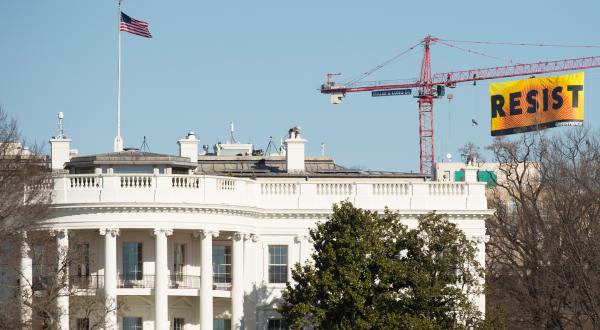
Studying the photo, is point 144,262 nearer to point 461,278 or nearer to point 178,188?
point 178,188

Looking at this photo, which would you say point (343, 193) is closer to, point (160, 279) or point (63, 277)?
point (160, 279)

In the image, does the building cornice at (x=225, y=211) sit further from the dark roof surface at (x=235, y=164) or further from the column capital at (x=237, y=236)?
the dark roof surface at (x=235, y=164)

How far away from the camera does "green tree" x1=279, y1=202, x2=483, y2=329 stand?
Result: 101375 millimetres

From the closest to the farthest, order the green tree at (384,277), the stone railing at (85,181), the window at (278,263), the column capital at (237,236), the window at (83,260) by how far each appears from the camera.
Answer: the green tree at (384,277)
the window at (83,260)
the stone railing at (85,181)
the column capital at (237,236)
the window at (278,263)

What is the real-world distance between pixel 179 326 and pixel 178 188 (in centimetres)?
781

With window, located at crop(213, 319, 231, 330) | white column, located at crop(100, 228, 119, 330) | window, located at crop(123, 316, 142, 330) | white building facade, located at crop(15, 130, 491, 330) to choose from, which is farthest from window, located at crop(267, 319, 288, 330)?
white column, located at crop(100, 228, 119, 330)

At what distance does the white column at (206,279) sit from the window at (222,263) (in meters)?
3.52

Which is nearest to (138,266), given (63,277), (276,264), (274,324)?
(276,264)

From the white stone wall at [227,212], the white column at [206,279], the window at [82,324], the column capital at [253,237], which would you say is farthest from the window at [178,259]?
the window at [82,324]

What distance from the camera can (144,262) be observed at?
4375 inches

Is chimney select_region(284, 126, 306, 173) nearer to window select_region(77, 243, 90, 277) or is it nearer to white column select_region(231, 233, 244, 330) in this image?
white column select_region(231, 233, 244, 330)

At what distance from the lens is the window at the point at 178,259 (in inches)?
4424

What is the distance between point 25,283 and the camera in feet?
355

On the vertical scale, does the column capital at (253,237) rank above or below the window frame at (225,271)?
above
